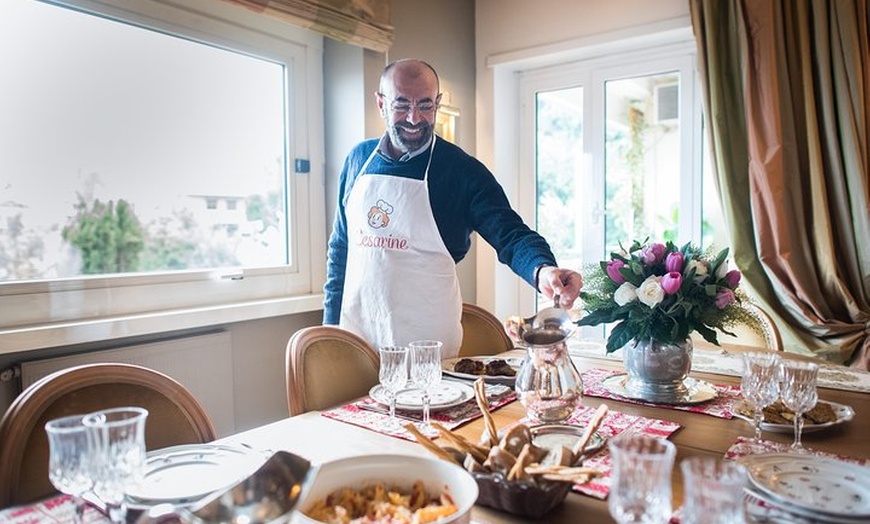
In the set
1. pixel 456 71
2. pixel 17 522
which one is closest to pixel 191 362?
pixel 17 522

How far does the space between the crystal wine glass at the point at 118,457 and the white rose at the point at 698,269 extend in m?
1.01

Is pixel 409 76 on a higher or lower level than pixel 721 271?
higher

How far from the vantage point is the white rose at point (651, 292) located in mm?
1203

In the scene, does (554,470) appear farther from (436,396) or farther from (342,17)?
(342,17)

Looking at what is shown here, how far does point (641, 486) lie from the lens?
24.8 inches

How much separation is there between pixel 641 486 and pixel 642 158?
259 centimetres

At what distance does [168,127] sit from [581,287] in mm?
1610

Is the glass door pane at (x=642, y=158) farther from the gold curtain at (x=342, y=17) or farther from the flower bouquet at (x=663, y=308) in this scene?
the flower bouquet at (x=663, y=308)

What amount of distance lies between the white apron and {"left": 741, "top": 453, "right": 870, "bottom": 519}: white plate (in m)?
0.93

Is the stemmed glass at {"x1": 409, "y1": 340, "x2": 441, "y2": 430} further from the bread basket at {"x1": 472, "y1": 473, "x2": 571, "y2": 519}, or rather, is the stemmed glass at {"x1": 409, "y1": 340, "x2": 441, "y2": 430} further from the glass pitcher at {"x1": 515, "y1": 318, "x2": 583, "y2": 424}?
the bread basket at {"x1": 472, "y1": 473, "x2": 571, "y2": 519}

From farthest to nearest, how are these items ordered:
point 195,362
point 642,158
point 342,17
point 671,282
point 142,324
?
point 642,158 → point 342,17 → point 195,362 → point 142,324 → point 671,282

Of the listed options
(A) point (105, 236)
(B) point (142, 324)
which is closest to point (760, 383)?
(B) point (142, 324)

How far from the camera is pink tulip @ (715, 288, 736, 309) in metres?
1.23

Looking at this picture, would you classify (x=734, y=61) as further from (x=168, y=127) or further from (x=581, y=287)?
(x=168, y=127)
